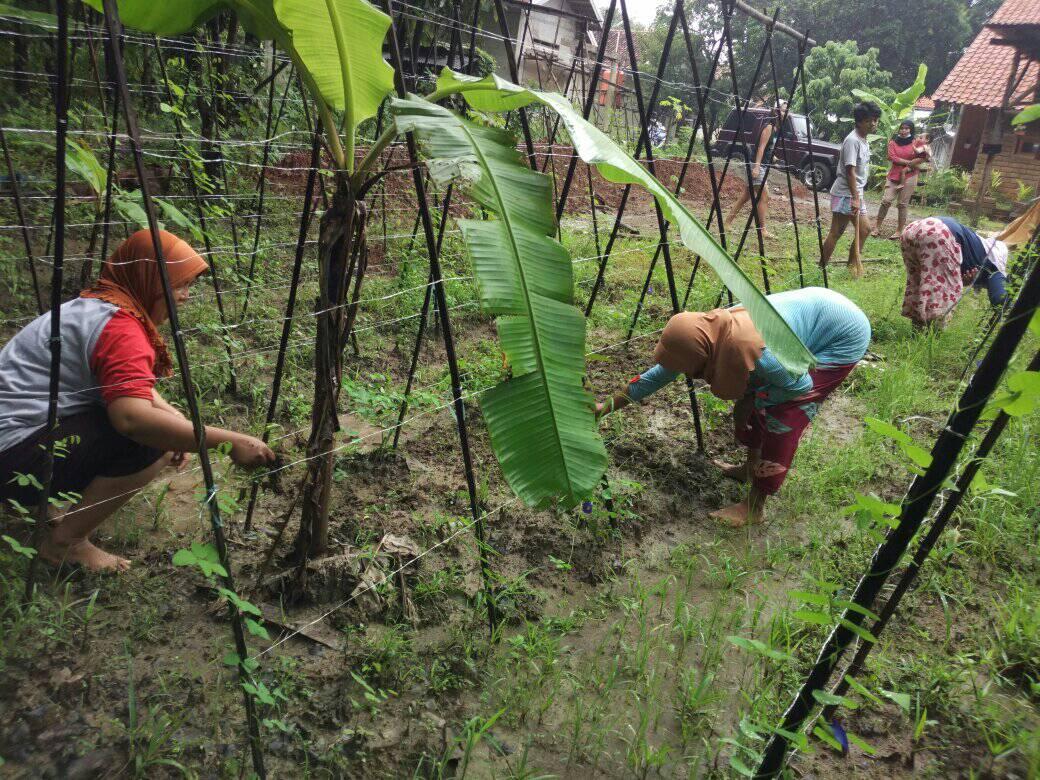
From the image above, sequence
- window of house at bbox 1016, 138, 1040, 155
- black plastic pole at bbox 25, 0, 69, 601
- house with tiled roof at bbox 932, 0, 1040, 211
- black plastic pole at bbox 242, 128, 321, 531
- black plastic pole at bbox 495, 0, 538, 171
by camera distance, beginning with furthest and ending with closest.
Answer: window of house at bbox 1016, 138, 1040, 155, house with tiled roof at bbox 932, 0, 1040, 211, black plastic pole at bbox 495, 0, 538, 171, black plastic pole at bbox 242, 128, 321, 531, black plastic pole at bbox 25, 0, 69, 601

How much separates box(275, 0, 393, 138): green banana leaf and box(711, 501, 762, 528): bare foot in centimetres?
218

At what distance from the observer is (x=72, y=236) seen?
14.9 ft

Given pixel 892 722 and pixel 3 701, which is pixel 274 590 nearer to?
pixel 3 701

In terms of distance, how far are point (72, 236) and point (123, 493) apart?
3.20m

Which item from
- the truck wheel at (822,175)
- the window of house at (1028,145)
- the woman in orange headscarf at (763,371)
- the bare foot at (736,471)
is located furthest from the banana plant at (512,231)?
the window of house at (1028,145)

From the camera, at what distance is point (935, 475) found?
1.17m

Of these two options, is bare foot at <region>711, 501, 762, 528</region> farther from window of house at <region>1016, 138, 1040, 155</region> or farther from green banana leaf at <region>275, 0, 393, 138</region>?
window of house at <region>1016, 138, 1040, 155</region>

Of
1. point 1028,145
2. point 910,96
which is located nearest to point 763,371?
point 910,96

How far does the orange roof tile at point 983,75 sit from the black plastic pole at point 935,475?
1696 cm

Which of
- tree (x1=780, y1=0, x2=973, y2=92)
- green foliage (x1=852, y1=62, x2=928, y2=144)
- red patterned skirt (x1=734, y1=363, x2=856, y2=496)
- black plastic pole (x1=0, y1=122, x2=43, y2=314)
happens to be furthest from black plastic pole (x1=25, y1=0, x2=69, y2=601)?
tree (x1=780, y1=0, x2=973, y2=92)

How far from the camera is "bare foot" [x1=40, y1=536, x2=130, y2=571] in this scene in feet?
6.88

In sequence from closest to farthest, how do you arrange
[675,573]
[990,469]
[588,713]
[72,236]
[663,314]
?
[588,713] < [675,573] < [990,469] < [72,236] < [663,314]

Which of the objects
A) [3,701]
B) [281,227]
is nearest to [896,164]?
[281,227]

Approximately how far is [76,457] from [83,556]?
0.34 m
